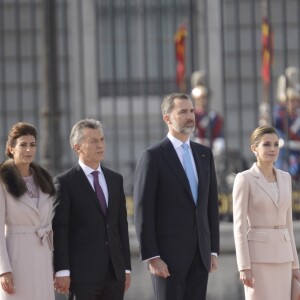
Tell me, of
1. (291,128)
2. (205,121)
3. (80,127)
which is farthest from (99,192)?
(291,128)

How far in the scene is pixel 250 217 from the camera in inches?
299

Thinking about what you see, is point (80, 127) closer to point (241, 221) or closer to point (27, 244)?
point (27, 244)

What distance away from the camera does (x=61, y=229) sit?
7055mm

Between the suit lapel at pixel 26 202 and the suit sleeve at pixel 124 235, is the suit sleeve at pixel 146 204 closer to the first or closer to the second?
the suit sleeve at pixel 124 235

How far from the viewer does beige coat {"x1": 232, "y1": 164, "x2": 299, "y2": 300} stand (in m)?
7.52

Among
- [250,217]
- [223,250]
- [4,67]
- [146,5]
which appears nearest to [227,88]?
[146,5]

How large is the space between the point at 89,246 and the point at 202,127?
6311 millimetres

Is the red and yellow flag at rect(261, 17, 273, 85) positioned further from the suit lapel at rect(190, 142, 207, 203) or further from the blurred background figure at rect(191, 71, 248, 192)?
the suit lapel at rect(190, 142, 207, 203)

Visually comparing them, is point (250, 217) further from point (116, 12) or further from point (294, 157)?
point (116, 12)

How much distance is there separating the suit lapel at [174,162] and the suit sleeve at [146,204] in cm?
9

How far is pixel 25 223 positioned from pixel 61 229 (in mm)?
202

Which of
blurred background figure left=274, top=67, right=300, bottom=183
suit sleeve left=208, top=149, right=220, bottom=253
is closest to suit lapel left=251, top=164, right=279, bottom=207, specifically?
suit sleeve left=208, top=149, right=220, bottom=253

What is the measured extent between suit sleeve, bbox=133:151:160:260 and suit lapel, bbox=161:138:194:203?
0.09 meters

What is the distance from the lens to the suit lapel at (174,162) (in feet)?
24.2
